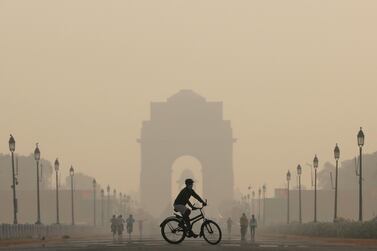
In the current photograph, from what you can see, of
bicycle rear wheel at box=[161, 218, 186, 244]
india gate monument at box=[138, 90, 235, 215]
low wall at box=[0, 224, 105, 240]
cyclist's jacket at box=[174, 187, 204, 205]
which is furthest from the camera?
india gate monument at box=[138, 90, 235, 215]

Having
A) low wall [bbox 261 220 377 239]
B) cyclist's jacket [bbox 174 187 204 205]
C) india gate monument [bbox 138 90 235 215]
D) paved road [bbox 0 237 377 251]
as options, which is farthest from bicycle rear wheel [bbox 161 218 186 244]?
india gate monument [bbox 138 90 235 215]

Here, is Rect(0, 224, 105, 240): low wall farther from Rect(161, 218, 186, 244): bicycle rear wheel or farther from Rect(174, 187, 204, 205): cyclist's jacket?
Rect(174, 187, 204, 205): cyclist's jacket

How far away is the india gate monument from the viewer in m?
193

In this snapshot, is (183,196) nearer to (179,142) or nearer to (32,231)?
(32,231)

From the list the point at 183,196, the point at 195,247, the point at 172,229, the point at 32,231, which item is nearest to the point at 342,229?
the point at 195,247

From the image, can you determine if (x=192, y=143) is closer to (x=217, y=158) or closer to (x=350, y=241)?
(x=217, y=158)

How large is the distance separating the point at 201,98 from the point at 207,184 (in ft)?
53.5

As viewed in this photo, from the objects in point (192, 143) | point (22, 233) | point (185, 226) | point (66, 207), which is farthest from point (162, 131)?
point (185, 226)

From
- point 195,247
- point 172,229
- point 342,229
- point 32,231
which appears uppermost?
point 172,229

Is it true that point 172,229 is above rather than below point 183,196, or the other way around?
below

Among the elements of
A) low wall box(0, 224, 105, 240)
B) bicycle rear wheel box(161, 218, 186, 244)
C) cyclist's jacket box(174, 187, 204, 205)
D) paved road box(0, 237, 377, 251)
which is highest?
cyclist's jacket box(174, 187, 204, 205)

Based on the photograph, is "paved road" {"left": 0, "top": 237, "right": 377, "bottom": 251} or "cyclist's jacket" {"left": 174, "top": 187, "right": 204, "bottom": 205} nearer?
"cyclist's jacket" {"left": 174, "top": 187, "right": 204, "bottom": 205}

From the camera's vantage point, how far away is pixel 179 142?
641 feet

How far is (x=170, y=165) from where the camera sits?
641ft
